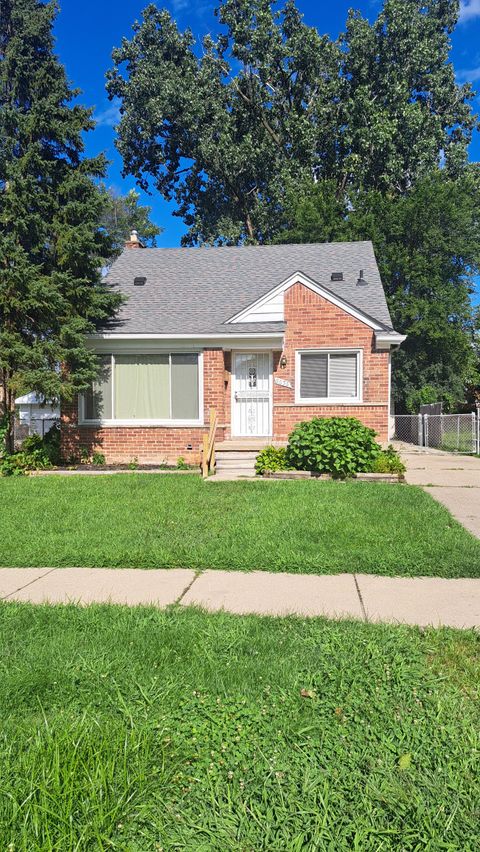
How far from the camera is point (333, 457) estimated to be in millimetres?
10117

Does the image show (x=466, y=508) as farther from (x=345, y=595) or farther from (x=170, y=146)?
(x=170, y=146)

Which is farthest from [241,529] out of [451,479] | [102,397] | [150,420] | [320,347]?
[102,397]

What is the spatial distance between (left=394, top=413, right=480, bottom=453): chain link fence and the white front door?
7.50 m

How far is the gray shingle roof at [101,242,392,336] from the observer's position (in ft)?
43.0

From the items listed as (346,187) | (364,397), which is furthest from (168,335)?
(346,187)

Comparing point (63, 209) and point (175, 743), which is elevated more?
point (63, 209)

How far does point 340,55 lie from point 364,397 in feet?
82.9

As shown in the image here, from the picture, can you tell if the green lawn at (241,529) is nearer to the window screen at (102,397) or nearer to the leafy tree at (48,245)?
the leafy tree at (48,245)

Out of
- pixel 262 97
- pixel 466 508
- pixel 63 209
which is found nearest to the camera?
pixel 466 508

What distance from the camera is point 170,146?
1224 inches

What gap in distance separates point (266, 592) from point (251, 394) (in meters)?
9.11

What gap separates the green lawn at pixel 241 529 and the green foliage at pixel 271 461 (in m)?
1.39

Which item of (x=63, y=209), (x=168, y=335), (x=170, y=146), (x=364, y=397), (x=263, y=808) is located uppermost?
(x=170, y=146)

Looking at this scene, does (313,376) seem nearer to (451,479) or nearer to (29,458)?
(451,479)
